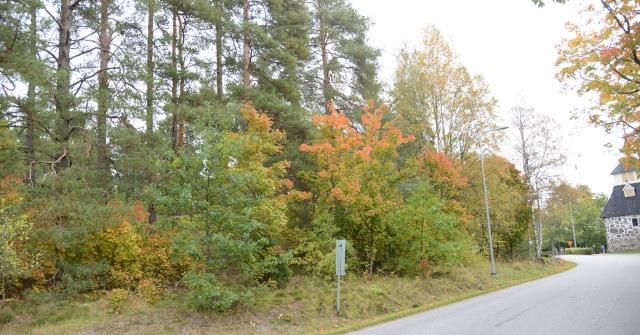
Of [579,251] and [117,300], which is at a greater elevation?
[117,300]

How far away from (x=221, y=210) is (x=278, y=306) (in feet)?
13.1

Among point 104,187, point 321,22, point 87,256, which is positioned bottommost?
point 87,256

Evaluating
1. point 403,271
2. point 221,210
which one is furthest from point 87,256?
point 403,271

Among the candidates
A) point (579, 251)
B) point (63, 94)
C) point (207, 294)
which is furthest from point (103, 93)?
point (579, 251)

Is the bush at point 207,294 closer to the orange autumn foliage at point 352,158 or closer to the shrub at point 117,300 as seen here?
the shrub at point 117,300

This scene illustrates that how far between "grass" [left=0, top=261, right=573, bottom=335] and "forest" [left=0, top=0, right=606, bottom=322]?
18.3 inches

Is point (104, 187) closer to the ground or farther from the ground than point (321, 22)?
closer to the ground

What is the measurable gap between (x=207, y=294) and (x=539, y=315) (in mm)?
8664

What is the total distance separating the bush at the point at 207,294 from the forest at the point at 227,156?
0.06m

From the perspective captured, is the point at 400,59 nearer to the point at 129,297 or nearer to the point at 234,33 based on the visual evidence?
the point at 234,33

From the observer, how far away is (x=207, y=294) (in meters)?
11.7

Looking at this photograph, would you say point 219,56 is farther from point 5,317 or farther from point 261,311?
point 5,317

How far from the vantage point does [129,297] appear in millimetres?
12766

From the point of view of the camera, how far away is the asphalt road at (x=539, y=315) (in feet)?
32.3
